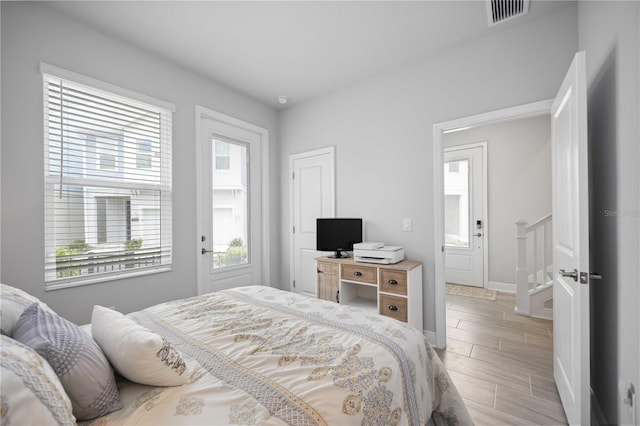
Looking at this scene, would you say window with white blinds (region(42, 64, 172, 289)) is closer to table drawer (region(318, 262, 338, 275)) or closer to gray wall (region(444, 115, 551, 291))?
table drawer (region(318, 262, 338, 275))

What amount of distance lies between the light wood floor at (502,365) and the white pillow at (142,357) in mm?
1791

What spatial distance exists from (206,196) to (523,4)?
10.7 feet

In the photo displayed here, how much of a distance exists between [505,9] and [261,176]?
2.99m

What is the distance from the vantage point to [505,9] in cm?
217

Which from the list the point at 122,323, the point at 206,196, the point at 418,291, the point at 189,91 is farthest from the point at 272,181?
the point at 122,323

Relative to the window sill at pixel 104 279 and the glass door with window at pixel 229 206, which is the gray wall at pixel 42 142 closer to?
the window sill at pixel 104 279

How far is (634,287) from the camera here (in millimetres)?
1274

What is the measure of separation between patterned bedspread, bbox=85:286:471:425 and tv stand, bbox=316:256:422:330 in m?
0.99

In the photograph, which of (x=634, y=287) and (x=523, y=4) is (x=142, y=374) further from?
(x=523, y=4)

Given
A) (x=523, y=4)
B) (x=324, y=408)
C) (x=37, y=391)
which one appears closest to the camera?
(x=37, y=391)

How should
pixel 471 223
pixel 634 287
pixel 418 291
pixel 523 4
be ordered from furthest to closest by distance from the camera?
pixel 471 223 < pixel 418 291 < pixel 523 4 < pixel 634 287

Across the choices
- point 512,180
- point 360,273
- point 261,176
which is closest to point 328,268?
point 360,273

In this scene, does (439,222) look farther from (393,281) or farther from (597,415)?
(597,415)

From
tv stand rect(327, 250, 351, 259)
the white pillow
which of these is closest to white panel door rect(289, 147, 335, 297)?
tv stand rect(327, 250, 351, 259)
